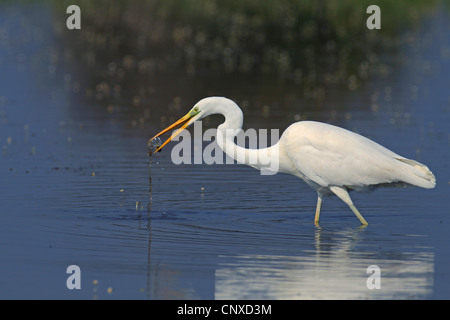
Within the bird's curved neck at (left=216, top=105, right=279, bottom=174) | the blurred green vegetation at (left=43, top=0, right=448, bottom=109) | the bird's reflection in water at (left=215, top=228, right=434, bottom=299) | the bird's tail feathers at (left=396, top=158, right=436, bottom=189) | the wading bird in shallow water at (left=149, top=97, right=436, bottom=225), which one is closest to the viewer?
the bird's reflection in water at (left=215, top=228, right=434, bottom=299)

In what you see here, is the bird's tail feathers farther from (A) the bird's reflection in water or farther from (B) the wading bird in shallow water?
(A) the bird's reflection in water

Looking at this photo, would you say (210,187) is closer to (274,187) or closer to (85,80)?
(274,187)

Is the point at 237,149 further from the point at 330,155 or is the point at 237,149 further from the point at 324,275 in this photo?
the point at 324,275

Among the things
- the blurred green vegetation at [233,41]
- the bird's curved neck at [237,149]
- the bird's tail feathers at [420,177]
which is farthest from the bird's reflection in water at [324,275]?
the blurred green vegetation at [233,41]

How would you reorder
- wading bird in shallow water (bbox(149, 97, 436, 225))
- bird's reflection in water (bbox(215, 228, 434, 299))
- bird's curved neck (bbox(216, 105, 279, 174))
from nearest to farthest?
bird's reflection in water (bbox(215, 228, 434, 299)) < wading bird in shallow water (bbox(149, 97, 436, 225)) < bird's curved neck (bbox(216, 105, 279, 174))

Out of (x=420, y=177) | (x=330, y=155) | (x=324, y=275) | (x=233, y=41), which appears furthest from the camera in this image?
(x=233, y=41)

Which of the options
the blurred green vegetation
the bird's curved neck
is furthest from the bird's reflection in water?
the blurred green vegetation

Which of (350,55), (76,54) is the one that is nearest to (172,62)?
(76,54)

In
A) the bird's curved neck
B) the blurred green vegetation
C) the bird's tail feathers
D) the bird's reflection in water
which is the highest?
the blurred green vegetation

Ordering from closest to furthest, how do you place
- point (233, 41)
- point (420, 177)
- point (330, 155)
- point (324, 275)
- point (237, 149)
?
1. point (324, 275)
2. point (420, 177)
3. point (330, 155)
4. point (237, 149)
5. point (233, 41)

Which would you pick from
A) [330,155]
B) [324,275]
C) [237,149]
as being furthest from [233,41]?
[324,275]

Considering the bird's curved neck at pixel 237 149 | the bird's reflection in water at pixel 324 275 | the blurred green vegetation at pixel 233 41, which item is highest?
the blurred green vegetation at pixel 233 41

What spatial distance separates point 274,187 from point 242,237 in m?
3.42

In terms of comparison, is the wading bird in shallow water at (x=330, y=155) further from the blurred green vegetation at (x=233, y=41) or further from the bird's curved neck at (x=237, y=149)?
the blurred green vegetation at (x=233, y=41)
